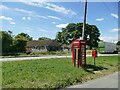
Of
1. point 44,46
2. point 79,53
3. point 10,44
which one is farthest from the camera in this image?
point 44,46

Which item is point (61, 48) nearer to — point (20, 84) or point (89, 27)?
point (89, 27)

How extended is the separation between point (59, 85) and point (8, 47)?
4729cm

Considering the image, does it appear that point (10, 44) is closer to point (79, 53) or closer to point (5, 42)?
point (5, 42)

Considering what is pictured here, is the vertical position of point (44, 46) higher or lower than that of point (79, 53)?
higher

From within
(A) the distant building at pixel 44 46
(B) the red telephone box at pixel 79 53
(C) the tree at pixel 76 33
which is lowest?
(B) the red telephone box at pixel 79 53

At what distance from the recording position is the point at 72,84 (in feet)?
39.4

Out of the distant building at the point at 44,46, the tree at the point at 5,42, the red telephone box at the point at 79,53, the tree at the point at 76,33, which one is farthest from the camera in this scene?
the tree at the point at 76,33

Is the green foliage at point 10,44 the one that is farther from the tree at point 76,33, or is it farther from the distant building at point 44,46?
the tree at point 76,33

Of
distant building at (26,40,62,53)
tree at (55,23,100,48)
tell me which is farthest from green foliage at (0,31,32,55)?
tree at (55,23,100,48)

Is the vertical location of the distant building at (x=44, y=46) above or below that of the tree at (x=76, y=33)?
below

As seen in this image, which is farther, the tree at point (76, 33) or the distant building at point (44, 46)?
the tree at point (76, 33)

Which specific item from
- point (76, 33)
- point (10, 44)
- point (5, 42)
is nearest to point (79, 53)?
point (5, 42)

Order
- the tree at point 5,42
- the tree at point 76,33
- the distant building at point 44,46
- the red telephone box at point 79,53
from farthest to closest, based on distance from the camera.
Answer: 1. the tree at point 76,33
2. the distant building at point 44,46
3. the tree at point 5,42
4. the red telephone box at point 79,53

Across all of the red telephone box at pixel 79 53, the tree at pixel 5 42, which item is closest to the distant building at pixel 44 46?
the tree at pixel 5 42
